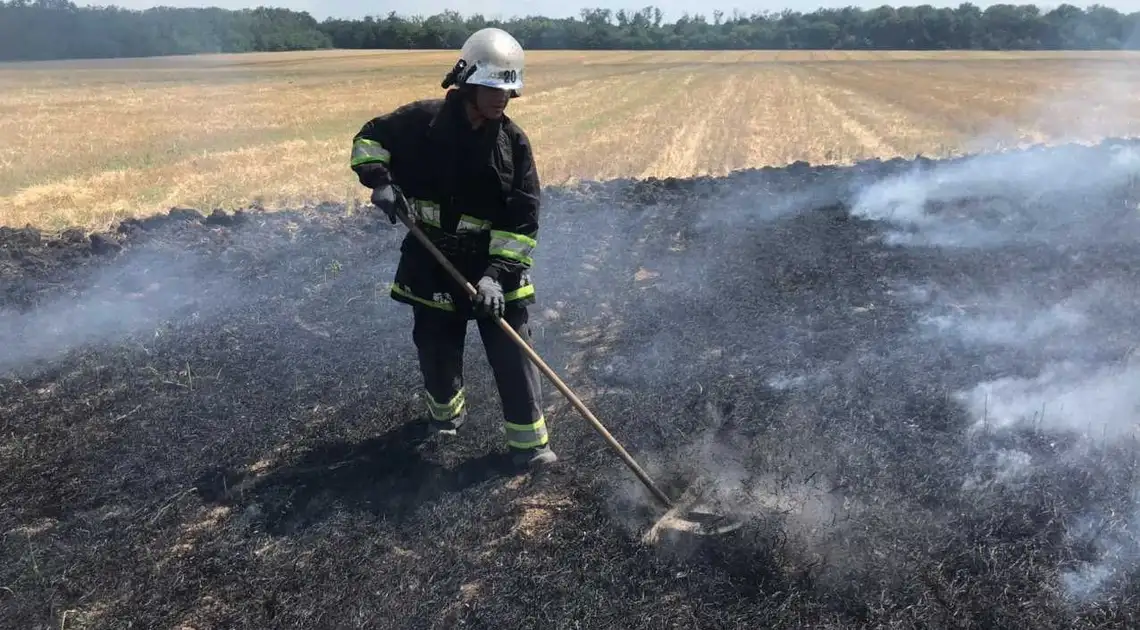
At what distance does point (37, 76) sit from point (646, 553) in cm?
4411

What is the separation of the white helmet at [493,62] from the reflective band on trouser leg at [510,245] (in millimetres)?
640

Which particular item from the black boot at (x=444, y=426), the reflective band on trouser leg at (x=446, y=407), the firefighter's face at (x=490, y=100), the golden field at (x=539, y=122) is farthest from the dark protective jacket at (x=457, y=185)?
the golden field at (x=539, y=122)

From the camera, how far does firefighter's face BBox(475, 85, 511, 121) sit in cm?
337

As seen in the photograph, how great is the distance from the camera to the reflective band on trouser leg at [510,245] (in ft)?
12.0

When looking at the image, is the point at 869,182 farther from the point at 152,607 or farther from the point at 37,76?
the point at 37,76

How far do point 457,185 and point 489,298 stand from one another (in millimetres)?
559

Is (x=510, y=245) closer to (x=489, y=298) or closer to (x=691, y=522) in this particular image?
(x=489, y=298)

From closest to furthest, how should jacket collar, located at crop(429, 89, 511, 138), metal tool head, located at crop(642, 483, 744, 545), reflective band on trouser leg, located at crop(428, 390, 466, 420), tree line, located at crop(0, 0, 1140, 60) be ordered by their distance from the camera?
1. metal tool head, located at crop(642, 483, 744, 545)
2. jacket collar, located at crop(429, 89, 511, 138)
3. reflective band on trouser leg, located at crop(428, 390, 466, 420)
4. tree line, located at crop(0, 0, 1140, 60)

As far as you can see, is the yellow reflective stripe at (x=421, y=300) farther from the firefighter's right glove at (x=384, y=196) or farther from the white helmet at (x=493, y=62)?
the white helmet at (x=493, y=62)

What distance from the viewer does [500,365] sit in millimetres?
3889

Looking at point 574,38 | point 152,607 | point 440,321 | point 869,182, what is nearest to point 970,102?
point 869,182

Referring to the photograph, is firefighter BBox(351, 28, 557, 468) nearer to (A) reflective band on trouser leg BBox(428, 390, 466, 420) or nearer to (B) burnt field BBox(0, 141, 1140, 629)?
(A) reflective band on trouser leg BBox(428, 390, 466, 420)

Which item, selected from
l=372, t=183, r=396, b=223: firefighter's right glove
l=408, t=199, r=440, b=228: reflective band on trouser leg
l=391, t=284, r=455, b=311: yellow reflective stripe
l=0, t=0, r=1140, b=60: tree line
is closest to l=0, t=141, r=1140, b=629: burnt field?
l=391, t=284, r=455, b=311: yellow reflective stripe

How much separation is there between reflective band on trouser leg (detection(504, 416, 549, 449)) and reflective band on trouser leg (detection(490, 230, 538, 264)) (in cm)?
83
